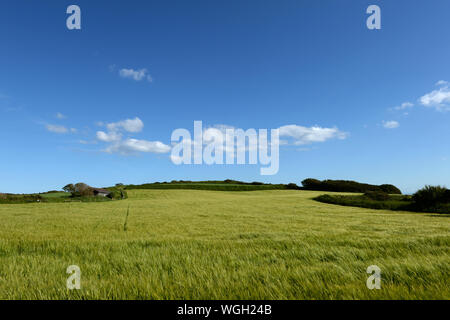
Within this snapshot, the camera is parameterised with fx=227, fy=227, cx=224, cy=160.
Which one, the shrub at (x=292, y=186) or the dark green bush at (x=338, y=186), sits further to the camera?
the shrub at (x=292, y=186)

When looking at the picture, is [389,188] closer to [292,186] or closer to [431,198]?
[292,186]

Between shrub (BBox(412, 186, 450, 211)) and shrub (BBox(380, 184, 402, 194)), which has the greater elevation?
shrub (BBox(412, 186, 450, 211))

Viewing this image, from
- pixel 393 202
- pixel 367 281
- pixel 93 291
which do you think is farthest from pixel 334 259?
pixel 393 202

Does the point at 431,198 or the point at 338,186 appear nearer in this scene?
the point at 431,198

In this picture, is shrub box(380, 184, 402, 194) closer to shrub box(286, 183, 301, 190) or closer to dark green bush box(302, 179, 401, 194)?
dark green bush box(302, 179, 401, 194)

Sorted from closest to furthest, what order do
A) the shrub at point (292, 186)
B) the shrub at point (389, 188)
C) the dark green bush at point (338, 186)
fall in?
the shrub at point (389, 188)
the dark green bush at point (338, 186)
the shrub at point (292, 186)

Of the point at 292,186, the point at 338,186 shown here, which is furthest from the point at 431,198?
the point at 292,186

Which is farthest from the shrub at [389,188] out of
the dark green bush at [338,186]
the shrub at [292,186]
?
the shrub at [292,186]

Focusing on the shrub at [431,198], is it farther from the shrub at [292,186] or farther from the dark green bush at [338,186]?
the shrub at [292,186]

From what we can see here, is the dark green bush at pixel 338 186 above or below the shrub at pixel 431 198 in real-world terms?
below

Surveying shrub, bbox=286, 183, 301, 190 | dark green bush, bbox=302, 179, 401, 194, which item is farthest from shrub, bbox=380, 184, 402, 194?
shrub, bbox=286, 183, 301, 190

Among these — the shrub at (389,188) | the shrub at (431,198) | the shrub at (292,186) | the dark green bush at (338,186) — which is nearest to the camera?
the shrub at (431,198)
